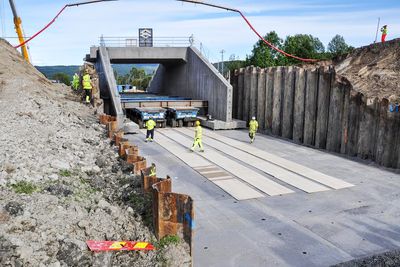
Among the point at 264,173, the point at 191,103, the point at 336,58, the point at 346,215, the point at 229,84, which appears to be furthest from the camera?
the point at 336,58

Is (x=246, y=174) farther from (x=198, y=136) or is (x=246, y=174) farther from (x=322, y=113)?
(x=322, y=113)

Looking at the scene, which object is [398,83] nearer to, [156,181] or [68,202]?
[156,181]

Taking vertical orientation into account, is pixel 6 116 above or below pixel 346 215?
above

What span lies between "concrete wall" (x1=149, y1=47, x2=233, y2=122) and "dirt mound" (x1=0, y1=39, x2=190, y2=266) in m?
11.4

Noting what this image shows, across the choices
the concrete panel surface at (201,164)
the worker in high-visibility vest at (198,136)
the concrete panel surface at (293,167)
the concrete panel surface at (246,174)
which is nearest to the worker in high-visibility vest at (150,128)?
the concrete panel surface at (201,164)

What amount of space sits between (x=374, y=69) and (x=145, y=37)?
57.7 ft

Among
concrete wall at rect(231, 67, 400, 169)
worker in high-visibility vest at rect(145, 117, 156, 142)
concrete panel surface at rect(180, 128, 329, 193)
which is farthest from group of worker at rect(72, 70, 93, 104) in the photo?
concrete wall at rect(231, 67, 400, 169)

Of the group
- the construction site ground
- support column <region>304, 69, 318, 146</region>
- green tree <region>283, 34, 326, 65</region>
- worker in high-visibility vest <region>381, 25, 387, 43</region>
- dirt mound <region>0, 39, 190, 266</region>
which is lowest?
the construction site ground

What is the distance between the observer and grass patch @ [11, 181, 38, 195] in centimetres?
809

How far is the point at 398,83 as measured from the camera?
68.4 feet

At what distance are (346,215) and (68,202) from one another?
281 inches

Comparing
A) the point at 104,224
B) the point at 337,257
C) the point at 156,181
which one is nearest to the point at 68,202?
the point at 104,224

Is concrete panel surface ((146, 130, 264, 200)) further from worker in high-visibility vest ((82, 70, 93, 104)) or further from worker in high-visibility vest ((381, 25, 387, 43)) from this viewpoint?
worker in high-visibility vest ((381, 25, 387, 43))

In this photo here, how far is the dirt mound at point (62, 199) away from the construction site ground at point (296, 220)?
5.04ft
